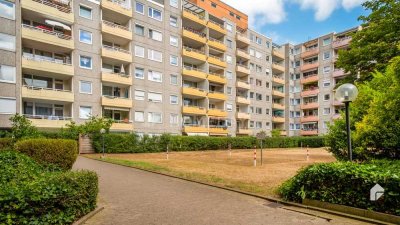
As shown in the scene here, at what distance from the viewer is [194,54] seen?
46.1 meters

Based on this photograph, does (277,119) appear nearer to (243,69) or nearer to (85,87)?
(243,69)

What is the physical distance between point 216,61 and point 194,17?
798cm

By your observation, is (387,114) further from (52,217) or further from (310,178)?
(52,217)

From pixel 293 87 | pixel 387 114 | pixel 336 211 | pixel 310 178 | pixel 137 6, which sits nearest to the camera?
pixel 336 211

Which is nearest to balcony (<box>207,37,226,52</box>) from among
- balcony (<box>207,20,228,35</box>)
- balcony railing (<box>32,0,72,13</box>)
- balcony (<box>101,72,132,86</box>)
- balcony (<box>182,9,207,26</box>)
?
balcony (<box>207,20,228,35</box>)

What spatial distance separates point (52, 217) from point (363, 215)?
686 cm

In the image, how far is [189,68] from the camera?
4656 centimetres

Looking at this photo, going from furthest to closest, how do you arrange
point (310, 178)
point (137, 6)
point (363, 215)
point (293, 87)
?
point (293, 87) → point (137, 6) → point (310, 178) → point (363, 215)

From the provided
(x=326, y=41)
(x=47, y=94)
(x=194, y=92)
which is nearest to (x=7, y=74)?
(x=47, y=94)

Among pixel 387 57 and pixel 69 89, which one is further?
pixel 69 89

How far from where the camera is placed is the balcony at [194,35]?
149 feet

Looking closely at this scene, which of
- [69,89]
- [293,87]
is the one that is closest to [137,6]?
[69,89]

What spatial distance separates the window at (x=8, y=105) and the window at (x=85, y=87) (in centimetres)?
722

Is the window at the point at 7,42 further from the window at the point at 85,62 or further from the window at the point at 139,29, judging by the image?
the window at the point at 139,29
